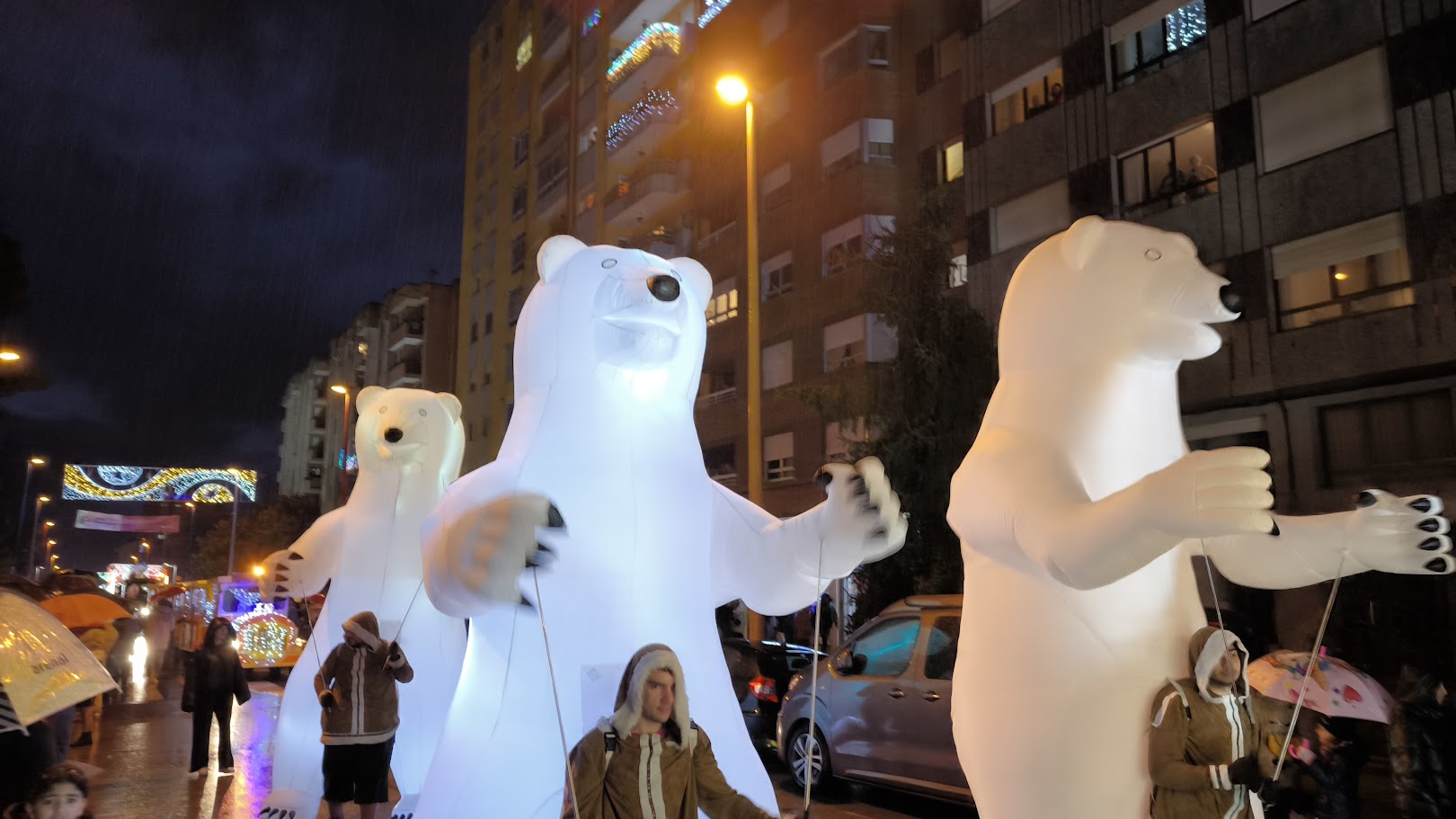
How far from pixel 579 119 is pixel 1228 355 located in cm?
2459

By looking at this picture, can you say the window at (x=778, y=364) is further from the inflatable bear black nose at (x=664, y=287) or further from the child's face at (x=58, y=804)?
the child's face at (x=58, y=804)

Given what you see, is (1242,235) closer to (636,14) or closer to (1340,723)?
(1340,723)

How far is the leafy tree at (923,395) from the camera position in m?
12.2

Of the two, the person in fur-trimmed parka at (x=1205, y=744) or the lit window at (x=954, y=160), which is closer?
the person in fur-trimmed parka at (x=1205, y=744)

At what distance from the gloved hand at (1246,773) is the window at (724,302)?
72.0 feet

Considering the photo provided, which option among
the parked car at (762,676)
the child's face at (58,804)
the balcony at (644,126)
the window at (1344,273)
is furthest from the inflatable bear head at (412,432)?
the balcony at (644,126)

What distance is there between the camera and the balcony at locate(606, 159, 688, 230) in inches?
1091

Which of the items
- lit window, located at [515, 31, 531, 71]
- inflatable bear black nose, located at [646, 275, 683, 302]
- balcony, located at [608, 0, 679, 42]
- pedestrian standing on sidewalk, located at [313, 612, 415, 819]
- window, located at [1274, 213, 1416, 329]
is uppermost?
lit window, located at [515, 31, 531, 71]

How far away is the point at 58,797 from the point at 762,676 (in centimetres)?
686

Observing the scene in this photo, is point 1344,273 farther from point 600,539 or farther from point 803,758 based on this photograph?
point 600,539

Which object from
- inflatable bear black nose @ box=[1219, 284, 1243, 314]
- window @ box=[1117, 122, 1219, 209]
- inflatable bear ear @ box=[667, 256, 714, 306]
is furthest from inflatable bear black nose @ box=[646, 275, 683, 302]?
window @ box=[1117, 122, 1219, 209]

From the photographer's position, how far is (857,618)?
44.4 ft

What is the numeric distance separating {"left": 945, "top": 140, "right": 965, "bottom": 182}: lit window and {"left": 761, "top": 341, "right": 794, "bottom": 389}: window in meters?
5.04

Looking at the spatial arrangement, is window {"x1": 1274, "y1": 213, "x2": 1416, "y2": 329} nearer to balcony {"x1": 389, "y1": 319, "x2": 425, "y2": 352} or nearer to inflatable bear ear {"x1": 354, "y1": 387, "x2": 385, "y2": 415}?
inflatable bear ear {"x1": 354, "y1": 387, "x2": 385, "y2": 415}
